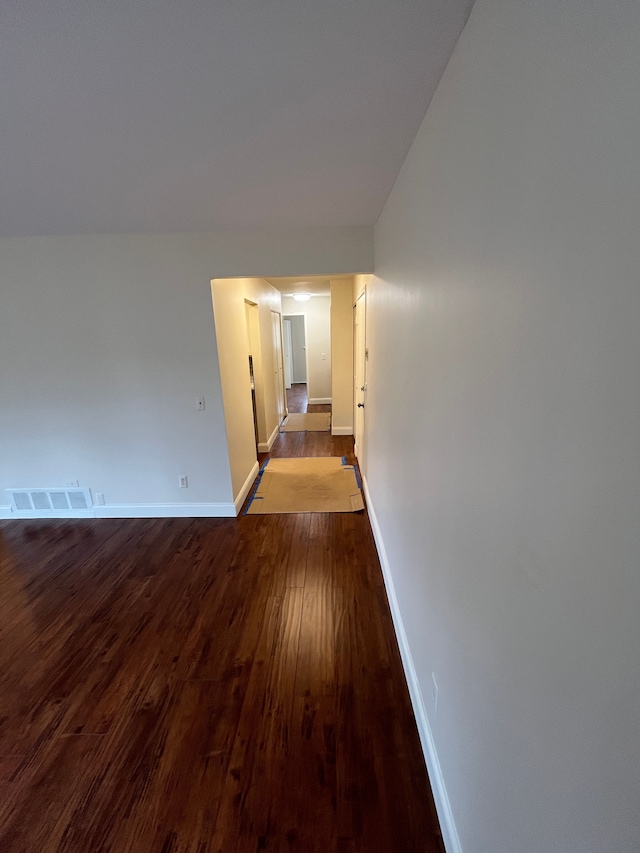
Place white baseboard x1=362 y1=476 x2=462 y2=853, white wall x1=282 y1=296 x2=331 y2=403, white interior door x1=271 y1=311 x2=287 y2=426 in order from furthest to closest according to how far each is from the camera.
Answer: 1. white wall x1=282 y1=296 x2=331 y2=403
2. white interior door x1=271 y1=311 x2=287 y2=426
3. white baseboard x1=362 y1=476 x2=462 y2=853

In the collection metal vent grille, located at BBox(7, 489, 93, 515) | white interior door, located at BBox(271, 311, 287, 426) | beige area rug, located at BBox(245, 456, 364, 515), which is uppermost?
white interior door, located at BBox(271, 311, 287, 426)

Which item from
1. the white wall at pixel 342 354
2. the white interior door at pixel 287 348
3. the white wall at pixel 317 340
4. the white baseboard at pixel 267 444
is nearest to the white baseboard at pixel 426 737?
the white baseboard at pixel 267 444

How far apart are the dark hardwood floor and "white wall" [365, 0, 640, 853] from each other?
390 mm

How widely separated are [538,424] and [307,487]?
3.43 m

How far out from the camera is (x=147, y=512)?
3.41 meters

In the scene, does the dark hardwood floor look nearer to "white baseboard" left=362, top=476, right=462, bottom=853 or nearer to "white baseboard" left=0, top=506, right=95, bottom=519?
"white baseboard" left=362, top=476, right=462, bottom=853

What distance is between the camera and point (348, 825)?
48.6 inches

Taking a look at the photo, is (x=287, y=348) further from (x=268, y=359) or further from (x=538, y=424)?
(x=538, y=424)

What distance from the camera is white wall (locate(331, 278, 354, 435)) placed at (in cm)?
526

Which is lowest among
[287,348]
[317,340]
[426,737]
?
[426,737]

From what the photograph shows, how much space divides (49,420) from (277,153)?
3016 mm

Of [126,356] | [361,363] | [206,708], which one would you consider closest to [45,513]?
[126,356]

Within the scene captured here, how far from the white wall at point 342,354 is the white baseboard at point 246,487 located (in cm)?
180

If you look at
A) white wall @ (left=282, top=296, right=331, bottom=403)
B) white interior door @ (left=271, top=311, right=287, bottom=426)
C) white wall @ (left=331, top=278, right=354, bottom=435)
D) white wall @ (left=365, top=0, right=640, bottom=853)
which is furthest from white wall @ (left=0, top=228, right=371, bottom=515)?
white wall @ (left=282, top=296, right=331, bottom=403)
